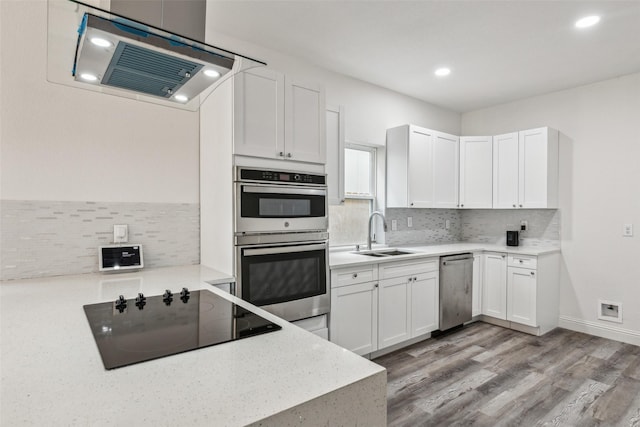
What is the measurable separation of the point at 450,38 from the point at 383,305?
230 cm

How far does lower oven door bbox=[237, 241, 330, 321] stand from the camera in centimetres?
225

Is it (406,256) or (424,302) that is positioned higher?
(406,256)

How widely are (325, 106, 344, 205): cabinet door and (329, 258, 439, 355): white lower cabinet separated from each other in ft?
2.16

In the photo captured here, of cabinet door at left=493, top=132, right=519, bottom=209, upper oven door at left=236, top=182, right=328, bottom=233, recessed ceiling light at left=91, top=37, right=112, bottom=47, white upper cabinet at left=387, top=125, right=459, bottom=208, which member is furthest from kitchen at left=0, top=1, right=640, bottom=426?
recessed ceiling light at left=91, top=37, right=112, bottom=47

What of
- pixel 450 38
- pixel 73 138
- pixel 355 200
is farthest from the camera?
pixel 355 200

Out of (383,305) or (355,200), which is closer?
(383,305)

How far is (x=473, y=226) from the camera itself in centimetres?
491

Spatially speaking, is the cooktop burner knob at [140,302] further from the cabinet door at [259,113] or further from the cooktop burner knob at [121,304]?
the cabinet door at [259,113]

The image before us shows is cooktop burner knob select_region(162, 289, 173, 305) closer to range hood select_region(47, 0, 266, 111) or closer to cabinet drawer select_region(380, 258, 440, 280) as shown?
range hood select_region(47, 0, 266, 111)

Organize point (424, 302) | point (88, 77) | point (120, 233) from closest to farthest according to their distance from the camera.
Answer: point (88, 77) < point (120, 233) < point (424, 302)

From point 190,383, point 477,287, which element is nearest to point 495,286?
point 477,287

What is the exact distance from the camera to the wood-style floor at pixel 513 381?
7.39 feet

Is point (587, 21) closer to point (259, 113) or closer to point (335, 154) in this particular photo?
point (335, 154)

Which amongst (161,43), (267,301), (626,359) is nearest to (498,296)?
(626,359)
